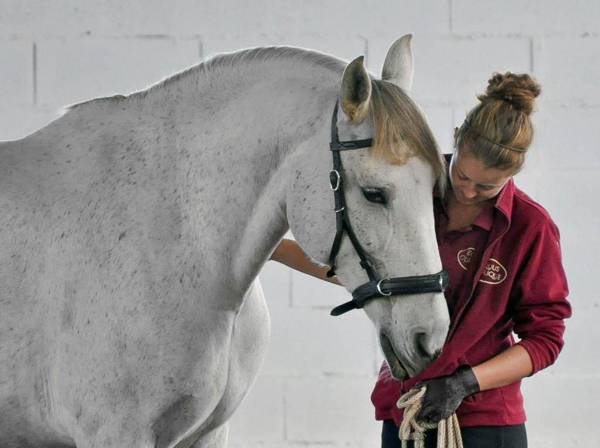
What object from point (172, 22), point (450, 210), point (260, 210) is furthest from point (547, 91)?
point (260, 210)

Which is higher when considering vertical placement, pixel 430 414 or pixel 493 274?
pixel 493 274

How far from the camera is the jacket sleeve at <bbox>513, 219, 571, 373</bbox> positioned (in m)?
1.59

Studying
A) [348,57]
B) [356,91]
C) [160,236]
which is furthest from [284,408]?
[356,91]

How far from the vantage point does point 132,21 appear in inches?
120

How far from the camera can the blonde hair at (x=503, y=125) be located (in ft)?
4.97

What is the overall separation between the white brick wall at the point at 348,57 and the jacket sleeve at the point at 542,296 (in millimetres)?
1448

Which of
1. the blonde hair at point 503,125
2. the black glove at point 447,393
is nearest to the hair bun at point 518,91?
the blonde hair at point 503,125

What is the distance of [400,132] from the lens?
54.6 inches

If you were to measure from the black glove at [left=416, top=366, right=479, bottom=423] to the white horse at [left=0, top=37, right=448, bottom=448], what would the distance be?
0.14 metres

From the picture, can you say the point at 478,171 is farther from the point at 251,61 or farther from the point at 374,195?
the point at 251,61

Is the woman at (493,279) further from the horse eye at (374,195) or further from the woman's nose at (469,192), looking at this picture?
the horse eye at (374,195)

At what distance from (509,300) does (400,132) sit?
43 centimetres

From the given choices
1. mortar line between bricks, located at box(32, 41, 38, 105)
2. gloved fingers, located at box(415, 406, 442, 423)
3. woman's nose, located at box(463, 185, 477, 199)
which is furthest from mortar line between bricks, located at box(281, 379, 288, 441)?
woman's nose, located at box(463, 185, 477, 199)

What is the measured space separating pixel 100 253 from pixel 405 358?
1.74 ft
